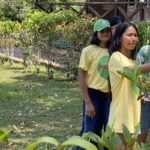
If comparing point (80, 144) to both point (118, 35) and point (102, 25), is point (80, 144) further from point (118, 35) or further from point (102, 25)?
point (102, 25)

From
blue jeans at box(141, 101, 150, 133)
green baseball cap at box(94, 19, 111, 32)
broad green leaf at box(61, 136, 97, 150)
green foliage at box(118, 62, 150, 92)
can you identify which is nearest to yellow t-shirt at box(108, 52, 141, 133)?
blue jeans at box(141, 101, 150, 133)

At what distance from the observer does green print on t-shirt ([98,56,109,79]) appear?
3949 mm

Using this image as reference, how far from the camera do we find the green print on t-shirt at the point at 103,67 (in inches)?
155

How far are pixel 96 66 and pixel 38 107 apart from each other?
4.09 m

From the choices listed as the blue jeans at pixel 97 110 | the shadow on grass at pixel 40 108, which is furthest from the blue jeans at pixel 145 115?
the shadow on grass at pixel 40 108

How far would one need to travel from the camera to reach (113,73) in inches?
133

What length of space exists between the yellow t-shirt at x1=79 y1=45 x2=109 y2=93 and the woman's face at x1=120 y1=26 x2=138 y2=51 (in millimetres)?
535

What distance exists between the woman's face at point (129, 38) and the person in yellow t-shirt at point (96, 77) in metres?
0.52

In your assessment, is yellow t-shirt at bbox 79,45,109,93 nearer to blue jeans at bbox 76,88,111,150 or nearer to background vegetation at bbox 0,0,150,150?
blue jeans at bbox 76,88,111,150

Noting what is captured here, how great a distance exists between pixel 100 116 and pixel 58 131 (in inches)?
89.0

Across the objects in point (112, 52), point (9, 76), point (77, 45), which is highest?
point (112, 52)

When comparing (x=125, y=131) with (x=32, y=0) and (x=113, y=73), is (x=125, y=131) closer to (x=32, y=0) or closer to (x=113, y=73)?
(x=113, y=73)

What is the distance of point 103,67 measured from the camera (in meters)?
3.95

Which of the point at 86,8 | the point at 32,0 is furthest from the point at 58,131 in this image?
the point at 32,0
